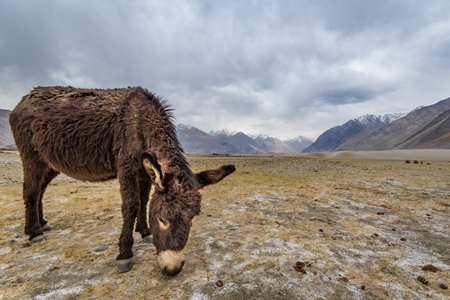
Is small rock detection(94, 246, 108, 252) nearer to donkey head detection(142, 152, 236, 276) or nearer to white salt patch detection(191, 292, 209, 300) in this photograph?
donkey head detection(142, 152, 236, 276)

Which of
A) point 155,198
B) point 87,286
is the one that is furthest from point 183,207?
point 87,286

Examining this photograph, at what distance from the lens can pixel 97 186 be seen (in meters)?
14.9

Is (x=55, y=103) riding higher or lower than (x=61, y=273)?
higher

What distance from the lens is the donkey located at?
4.36m

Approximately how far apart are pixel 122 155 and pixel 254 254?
4.19 m

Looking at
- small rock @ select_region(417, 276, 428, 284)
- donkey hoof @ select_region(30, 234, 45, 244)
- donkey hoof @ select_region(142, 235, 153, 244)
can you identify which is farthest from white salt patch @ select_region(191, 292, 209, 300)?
donkey hoof @ select_region(30, 234, 45, 244)

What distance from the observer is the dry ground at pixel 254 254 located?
13.4 feet

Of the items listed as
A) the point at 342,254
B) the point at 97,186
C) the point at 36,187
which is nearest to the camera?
the point at 342,254

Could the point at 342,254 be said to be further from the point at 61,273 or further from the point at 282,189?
the point at 282,189

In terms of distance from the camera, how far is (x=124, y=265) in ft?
16.0

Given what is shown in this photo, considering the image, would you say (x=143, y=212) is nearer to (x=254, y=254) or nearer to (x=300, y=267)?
(x=254, y=254)

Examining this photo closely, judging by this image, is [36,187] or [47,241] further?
[36,187]

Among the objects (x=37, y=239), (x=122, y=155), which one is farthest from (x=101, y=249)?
(x=122, y=155)

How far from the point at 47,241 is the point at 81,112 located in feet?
13.3
